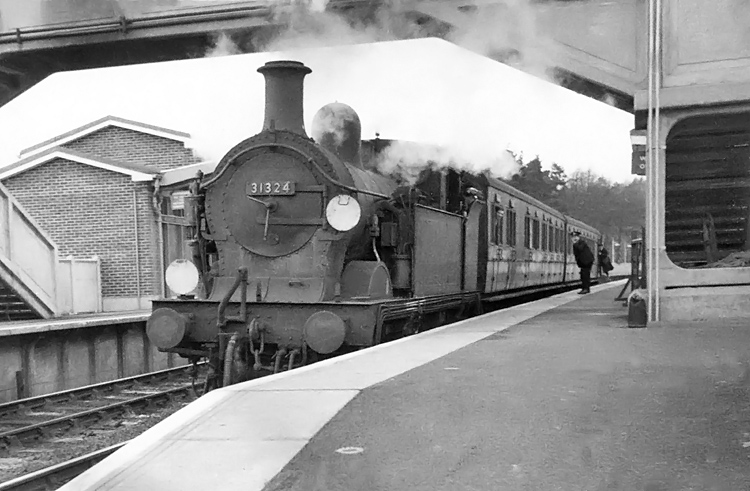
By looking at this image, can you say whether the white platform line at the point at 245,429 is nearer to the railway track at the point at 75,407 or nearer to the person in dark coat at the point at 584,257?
the railway track at the point at 75,407

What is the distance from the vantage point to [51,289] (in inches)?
552

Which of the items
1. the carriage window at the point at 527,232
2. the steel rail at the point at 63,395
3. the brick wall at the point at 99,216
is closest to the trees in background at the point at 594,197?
the carriage window at the point at 527,232

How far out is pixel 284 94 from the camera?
828cm

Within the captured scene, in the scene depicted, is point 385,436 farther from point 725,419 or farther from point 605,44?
point 605,44

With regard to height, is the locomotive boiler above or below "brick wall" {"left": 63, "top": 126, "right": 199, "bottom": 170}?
below

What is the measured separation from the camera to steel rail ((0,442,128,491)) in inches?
234

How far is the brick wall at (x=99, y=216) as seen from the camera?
1697cm

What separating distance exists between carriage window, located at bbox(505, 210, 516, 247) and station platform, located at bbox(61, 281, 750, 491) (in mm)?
7429

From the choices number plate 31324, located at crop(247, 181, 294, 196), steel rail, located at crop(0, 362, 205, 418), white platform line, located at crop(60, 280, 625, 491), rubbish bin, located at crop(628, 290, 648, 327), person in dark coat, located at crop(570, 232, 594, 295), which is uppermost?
number plate 31324, located at crop(247, 181, 294, 196)

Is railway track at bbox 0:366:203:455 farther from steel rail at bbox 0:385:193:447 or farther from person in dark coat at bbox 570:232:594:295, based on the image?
person in dark coat at bbox 570:232:594:295

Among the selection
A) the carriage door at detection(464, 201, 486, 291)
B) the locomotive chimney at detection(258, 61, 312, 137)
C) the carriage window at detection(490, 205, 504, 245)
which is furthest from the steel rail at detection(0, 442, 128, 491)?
the carriage window at detection(490, 205, 504, 245)

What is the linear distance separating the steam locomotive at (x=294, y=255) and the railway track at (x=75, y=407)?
1.64 metres

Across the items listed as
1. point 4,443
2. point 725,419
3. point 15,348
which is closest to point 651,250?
point 725,419

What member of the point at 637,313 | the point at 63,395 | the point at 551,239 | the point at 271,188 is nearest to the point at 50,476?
the point at 271,188
